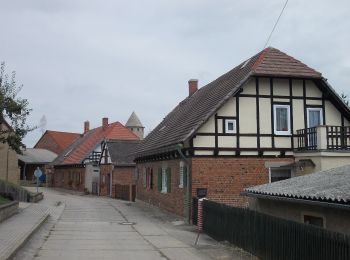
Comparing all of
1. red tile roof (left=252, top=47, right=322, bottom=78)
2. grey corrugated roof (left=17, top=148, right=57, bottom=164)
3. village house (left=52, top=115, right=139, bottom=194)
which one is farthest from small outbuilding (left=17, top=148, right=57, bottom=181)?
red tile roof (left=252, top=47, right=322, bottom=78)

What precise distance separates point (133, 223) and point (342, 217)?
1175 centimetres

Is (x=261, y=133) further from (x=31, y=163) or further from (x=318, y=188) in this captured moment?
(x=31, y=163)

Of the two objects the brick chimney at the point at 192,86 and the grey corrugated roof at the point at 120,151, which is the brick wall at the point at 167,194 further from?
the grey corrugated roof at the point at 120,151

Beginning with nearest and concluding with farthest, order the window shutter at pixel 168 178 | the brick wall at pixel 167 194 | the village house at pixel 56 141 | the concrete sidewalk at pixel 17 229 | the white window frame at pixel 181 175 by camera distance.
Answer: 1. the concrete sidewalk at pixel 17 229
2. the white window frame at pixel 181 175
3. the brick wall at pixel 167 194
4. the window shutter at pixel 168 178
5. the village house at pixel 56 141

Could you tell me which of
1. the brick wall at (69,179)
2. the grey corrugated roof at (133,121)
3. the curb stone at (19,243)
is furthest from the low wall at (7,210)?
the grey corrugated roof at (133,121)

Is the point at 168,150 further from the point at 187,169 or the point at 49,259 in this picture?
the point at 49,259

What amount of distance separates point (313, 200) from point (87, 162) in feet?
144

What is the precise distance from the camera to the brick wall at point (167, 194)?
23.2 m

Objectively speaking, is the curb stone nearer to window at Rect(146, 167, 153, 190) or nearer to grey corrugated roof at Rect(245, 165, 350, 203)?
grey corrugated roof at Rect(245, 165, 350, 203)

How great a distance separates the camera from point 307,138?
2159cm

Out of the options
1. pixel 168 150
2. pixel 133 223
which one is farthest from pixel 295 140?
pixel 133 223

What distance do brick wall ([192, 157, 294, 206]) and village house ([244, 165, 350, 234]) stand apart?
4965 mm

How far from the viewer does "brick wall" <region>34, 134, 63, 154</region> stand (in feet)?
278

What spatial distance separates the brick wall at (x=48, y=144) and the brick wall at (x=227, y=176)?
64.7 m
